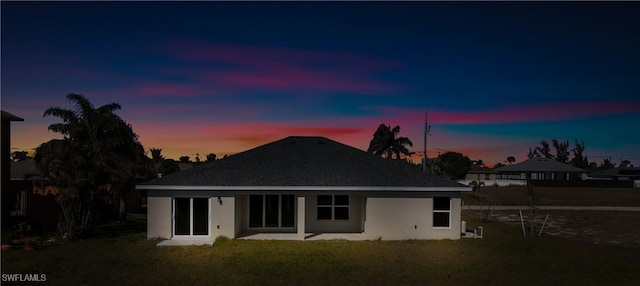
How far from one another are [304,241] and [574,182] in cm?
6582

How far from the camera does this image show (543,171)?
257ft

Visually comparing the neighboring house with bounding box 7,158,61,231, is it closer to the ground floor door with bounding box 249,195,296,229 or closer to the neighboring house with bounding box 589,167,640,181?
the ground floor door with bounding box 249,195,296,229

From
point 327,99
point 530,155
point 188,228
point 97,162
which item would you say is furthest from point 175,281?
point 530,155

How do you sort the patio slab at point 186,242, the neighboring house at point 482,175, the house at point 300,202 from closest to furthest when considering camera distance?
the patio slab at point 186,242, the house at point 300,202, the neighboring house at point 482,175

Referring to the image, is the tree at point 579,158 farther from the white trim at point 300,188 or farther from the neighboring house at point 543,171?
the white trim at point 300,188

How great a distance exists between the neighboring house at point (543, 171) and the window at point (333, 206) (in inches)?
2744

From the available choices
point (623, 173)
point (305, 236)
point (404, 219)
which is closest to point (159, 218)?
point (305, 236)

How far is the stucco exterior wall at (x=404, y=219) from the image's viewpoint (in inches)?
775

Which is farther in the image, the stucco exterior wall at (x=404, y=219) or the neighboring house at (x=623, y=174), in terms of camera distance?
the neighboring house at (x=623, y=174)

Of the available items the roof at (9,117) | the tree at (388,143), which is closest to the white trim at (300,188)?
the roof at (9,117)

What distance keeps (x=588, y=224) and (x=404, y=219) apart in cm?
1578

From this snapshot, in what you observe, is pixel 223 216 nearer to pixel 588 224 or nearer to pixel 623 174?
pixel 588 224

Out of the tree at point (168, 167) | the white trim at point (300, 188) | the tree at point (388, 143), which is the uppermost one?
the tree at point (388, 143)

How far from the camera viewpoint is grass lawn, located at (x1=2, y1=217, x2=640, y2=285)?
42.0ft
